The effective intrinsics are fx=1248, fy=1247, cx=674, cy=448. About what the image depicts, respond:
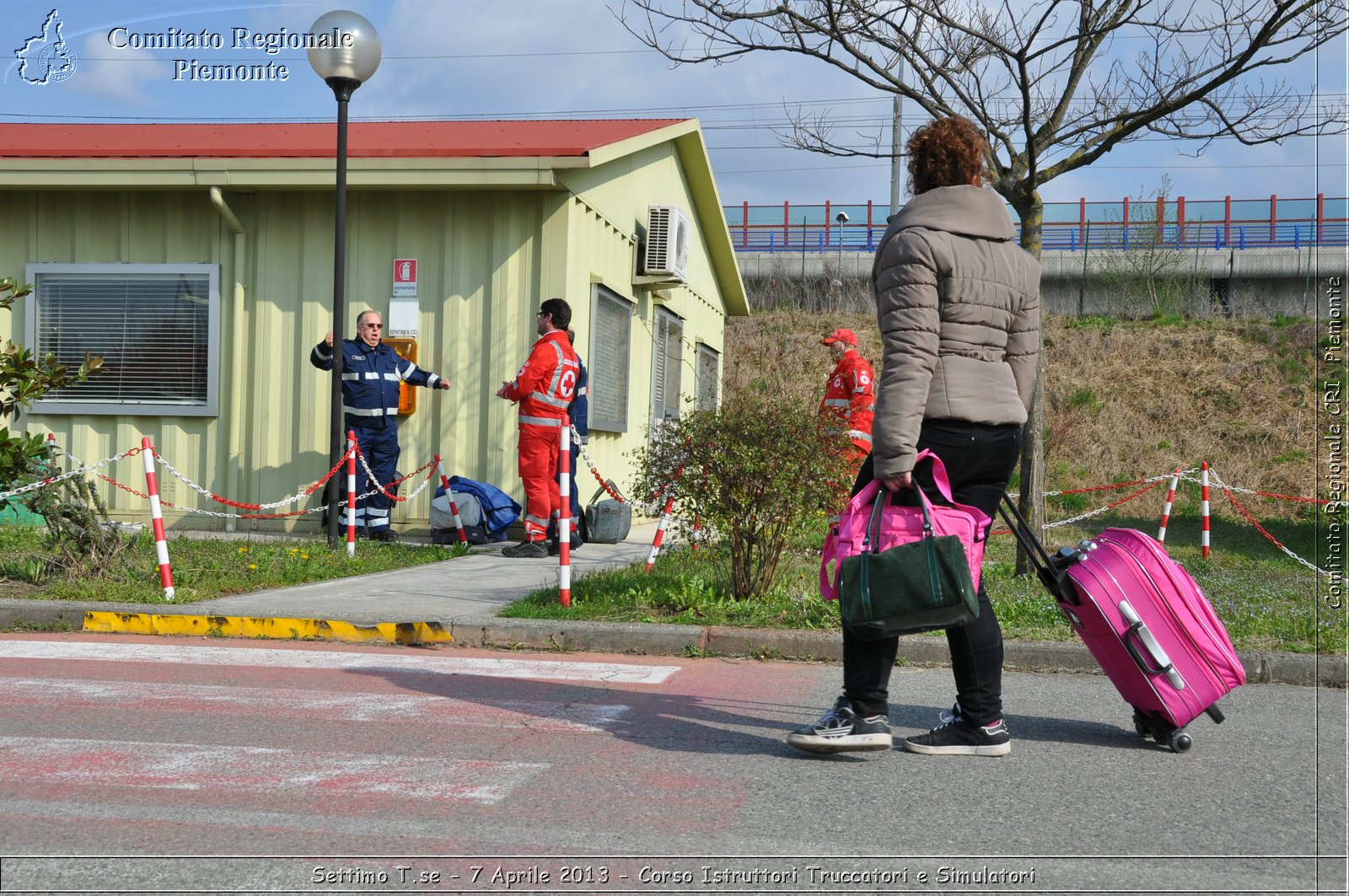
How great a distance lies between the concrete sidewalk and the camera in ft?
21.5

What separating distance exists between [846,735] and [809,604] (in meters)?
2.92

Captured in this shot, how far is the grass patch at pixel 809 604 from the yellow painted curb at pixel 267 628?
516 mm

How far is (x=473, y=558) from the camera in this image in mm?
10172

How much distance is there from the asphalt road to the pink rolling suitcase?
207mm

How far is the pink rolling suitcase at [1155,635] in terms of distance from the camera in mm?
4527

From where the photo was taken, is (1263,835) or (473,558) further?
(473,558)

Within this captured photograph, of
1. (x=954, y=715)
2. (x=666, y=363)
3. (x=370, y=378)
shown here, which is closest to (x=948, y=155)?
(x=954, y=715)

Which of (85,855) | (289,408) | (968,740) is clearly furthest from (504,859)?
(289,408)

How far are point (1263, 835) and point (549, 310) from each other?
7.59m

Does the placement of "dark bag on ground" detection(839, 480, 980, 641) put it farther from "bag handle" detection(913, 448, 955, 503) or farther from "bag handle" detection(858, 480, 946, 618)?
"bag handle" detection(913, 448, 955, 503)

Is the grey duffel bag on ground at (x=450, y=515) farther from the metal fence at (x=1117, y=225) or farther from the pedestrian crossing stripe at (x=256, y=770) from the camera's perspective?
the metal fence at (x=1117, y=225)

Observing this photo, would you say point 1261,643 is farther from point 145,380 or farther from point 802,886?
point 145,380

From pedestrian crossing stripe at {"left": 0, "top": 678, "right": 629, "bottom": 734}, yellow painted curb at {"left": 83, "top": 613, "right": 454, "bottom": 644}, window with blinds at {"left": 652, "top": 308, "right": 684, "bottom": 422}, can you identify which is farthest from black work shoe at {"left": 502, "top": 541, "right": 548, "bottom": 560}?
window with blinds at {"left": 652, "top": 308, "right": 684, "bottom": 422}

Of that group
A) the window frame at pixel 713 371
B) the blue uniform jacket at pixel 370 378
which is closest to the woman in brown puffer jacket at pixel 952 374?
the blue uniform jacket at pixel 370 378
